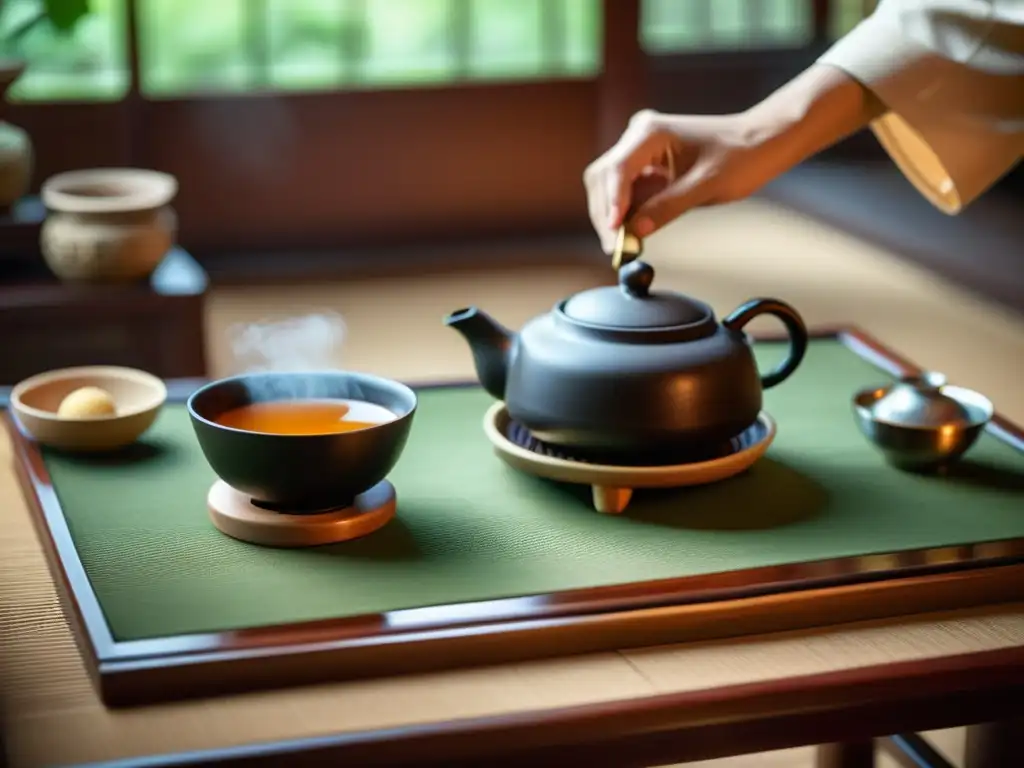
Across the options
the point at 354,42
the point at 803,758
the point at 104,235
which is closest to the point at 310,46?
the point at 354,42

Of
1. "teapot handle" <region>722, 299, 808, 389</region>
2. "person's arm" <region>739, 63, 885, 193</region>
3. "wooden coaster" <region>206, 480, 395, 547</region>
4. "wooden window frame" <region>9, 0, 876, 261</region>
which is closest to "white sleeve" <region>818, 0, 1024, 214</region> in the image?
"person's arm" <region>739, 63, 885, 193</region>

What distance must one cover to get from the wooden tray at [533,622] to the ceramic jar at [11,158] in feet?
6.57

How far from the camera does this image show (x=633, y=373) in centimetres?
139

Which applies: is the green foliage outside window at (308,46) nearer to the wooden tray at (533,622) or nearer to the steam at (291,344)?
the steam at (291,344)

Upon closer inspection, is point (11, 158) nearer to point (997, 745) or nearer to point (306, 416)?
point (306, 416)

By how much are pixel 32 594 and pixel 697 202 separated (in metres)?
0.80

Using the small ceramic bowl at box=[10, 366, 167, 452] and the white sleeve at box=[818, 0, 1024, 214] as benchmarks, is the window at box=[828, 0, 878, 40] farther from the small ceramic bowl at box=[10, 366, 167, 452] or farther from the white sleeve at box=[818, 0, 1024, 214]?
the small ceramic bowl at box=[10, 366, 167, 452]

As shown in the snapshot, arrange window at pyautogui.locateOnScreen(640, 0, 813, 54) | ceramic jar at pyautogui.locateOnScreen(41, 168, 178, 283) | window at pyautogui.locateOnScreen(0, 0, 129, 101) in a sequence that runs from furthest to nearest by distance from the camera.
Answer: window at pyautogui.locateOnScreen(640, 0, 813, 54) < window at pyautogui.locateOnScreen(0, 0, 129, 101) < ceramic jar at pyautogui.locateOnScreen(41, 168, 178, 283)

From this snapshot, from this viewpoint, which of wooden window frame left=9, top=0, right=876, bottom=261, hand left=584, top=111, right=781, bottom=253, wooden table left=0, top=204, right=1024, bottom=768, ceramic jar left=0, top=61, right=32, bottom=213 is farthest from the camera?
wooden window frame left=9, top=0, right=876, bottom=261

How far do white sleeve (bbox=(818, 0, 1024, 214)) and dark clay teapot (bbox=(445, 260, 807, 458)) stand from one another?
40cm

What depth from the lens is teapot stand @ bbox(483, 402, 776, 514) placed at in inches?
54.6

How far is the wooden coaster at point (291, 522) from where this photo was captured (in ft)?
4.31

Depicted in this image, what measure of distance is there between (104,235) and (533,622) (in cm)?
201

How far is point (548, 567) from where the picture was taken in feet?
4.18
